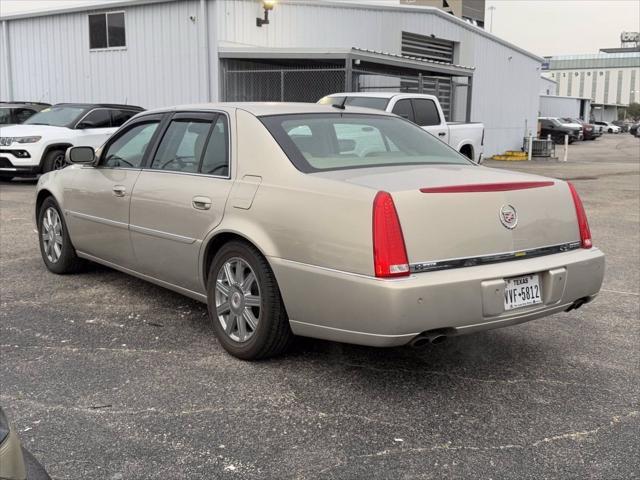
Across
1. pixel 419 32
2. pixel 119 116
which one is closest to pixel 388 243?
pixel 119 116

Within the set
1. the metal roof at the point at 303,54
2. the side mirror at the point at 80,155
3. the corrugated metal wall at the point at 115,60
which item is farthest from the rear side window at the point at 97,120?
the side mirror at the point at 80,155

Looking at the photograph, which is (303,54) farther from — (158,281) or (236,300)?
(236,300)

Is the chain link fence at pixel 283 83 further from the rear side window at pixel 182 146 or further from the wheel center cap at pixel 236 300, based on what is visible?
the wheel center cap at pixel 236 300

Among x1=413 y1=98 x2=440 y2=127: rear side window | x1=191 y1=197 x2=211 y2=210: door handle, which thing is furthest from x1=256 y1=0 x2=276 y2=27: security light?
x1=191 y1=197 x2=211 y2=210: door handle

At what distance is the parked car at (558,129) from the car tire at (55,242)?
→ 1623 inches

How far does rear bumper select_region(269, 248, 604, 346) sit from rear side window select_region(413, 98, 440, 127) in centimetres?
846

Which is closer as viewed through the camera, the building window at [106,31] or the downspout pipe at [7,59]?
the building window at [106,31]

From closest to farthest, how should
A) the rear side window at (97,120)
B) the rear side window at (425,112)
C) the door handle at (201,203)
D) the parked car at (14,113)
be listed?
the door handle at (201,203), the rear side window at (425,112), the rear side window at (97,120), the parked car at (14,113)

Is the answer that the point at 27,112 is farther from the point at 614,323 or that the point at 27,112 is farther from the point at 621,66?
the point at 621,66

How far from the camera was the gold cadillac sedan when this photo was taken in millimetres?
3342

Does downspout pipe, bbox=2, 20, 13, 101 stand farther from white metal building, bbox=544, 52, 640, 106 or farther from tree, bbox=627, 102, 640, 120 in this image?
white metal building, bbox=544, 52, 640, 106

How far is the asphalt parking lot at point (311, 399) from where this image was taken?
2.94m

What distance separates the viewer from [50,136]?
13.2 meters

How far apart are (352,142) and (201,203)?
41.2 inches
